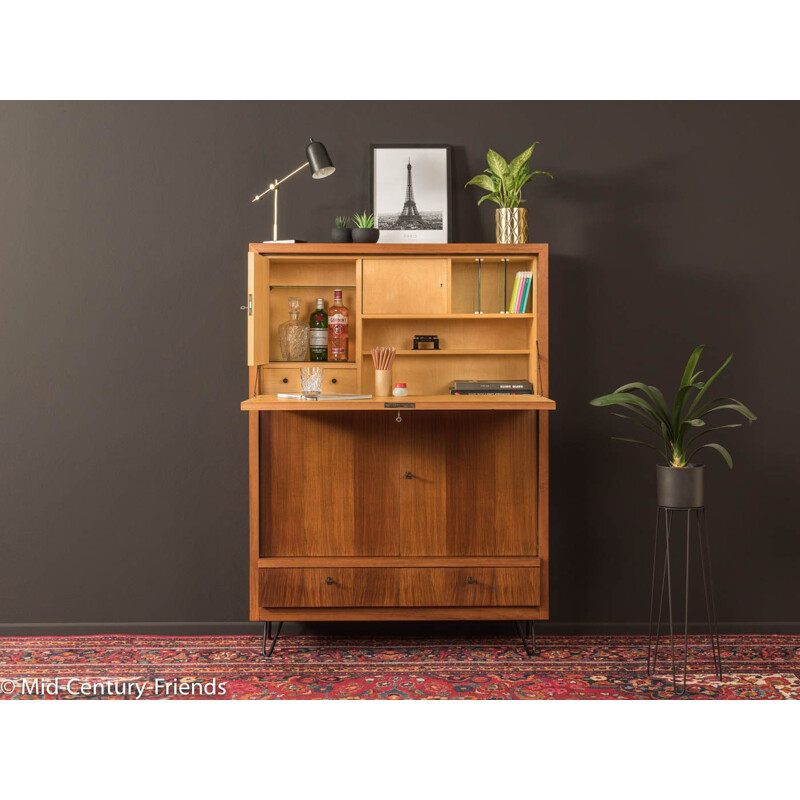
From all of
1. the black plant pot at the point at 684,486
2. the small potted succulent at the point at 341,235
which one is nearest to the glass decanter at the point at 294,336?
the small potted succulent at the point at 341,235

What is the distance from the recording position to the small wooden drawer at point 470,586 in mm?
4086

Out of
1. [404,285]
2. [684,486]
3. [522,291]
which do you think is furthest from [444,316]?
[684,486]

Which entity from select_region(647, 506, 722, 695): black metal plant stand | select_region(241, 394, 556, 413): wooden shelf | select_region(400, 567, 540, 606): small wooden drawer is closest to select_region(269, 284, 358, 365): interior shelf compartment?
select_region(241, 394, 556, 413): wooden shelf

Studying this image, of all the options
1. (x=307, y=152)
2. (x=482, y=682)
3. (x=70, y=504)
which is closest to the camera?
(x=482, y=682)

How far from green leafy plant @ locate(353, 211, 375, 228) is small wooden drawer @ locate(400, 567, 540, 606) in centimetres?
177

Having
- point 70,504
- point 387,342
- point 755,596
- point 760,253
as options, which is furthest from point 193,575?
point 760,253

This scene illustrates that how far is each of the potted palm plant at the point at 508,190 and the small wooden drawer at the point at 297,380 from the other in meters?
1.05

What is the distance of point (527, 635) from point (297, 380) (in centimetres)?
186

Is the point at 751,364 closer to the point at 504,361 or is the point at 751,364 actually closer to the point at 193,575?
the point at 504,361

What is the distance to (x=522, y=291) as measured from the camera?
4.27 m

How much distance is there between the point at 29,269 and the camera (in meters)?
4.49

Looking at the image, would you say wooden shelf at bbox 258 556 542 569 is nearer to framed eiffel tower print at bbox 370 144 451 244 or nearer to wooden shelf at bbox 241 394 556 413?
wooden shelf at bbox 241 394 556 413

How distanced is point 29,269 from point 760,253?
12.8ft

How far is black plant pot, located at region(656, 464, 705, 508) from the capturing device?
3.87 m
